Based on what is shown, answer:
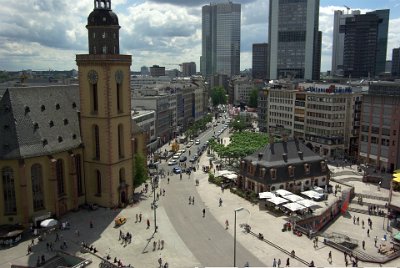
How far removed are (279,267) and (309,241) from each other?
10803 millimetres

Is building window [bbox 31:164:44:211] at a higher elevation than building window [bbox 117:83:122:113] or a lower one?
lower

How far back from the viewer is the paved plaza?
57344mm

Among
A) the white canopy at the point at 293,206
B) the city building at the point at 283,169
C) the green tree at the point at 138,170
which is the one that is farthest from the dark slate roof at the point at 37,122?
the white canopy at the point at 293,206

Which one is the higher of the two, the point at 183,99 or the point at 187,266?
the point at 183,99

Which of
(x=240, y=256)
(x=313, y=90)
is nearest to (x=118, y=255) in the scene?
(x=240, y=256)

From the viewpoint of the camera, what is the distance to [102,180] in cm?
7725

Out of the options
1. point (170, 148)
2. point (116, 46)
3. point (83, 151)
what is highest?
point (116, 46)

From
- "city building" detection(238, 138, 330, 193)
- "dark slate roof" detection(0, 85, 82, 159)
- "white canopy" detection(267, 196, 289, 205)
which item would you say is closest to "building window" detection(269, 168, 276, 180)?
"city building" detection(238, 138, 330, 193)

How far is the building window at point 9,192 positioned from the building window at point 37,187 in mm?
3035

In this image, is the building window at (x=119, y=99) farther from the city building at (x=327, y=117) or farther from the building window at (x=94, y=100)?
the city building at (x=327, y=117)

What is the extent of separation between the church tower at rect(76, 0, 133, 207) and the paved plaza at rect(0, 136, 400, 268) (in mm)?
5384

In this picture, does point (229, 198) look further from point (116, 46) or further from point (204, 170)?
point (116, 46)

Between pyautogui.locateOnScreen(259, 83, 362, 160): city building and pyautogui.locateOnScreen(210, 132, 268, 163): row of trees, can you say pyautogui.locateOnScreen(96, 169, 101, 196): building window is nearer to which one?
pyautogui.locateOnScreen(210, 132, 268, 163): row of trees

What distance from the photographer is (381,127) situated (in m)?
116
